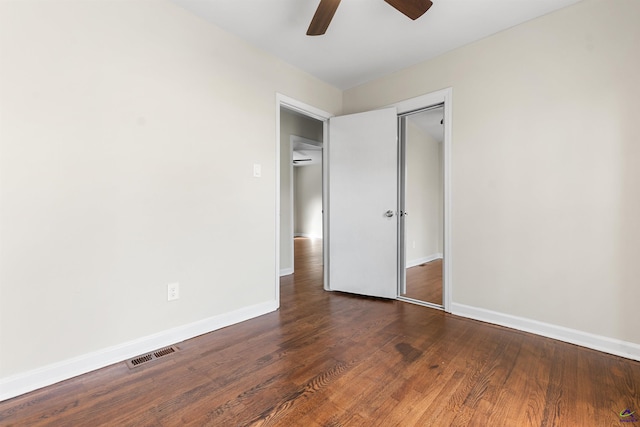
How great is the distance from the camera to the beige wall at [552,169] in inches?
75.9

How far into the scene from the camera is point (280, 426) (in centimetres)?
129

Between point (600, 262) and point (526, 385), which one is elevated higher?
point (600, 262)

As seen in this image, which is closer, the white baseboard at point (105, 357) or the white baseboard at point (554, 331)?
the white baseboard at point (105, 357)

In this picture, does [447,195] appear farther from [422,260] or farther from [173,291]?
[422,260]

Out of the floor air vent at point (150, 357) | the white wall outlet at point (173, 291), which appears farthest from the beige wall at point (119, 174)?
the floor air vent at point (150, 357)

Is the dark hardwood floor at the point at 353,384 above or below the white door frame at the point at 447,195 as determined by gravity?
below

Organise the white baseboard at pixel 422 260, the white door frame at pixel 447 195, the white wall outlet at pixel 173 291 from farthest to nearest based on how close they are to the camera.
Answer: the white baseboard at pixel 422 260 < the white door frame at pixel 447 195 < the white wall outlet at pixel 173 291

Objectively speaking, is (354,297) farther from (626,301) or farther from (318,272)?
(626,301)

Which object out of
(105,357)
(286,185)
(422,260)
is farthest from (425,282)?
(105,357)

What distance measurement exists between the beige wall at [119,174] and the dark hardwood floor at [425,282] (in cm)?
185

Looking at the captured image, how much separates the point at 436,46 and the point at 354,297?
2.62 meters

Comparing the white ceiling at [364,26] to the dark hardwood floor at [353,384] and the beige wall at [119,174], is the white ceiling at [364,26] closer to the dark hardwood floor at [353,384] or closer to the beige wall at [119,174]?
the beige wall at [119,174]

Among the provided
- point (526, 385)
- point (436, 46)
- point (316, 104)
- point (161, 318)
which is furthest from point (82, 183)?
point (436, 46)

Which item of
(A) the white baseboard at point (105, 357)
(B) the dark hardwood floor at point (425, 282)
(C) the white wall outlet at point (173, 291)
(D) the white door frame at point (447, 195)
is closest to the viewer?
(A) the white baseboard at point (105, 357)
